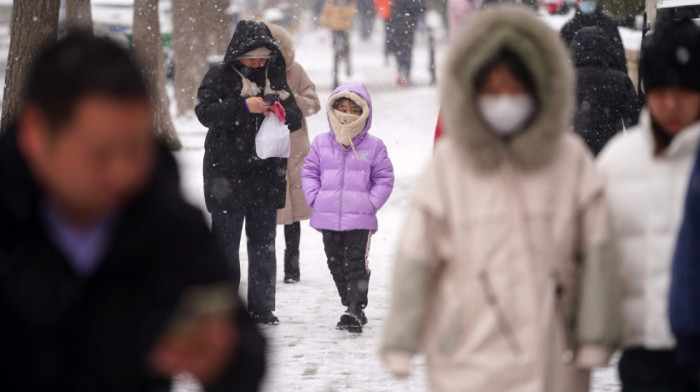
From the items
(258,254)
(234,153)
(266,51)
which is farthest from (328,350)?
(266,51)

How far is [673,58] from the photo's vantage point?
10.4 feet

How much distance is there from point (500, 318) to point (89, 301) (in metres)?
1.42

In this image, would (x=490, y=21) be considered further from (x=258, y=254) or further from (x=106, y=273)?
(x=258, y=254)

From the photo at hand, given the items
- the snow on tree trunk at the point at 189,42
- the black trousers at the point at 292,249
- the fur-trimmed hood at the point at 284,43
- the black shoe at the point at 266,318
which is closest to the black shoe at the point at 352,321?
the black shoe at the point at 266,318

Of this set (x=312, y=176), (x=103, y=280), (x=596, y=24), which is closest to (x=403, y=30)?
(x=596, y=24)

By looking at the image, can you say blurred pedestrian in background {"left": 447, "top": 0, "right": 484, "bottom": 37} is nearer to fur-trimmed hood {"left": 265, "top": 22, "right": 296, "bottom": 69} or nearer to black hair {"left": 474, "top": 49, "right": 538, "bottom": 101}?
fur-trimmed hood {"left": 265, "top": 22, "right": 296, "bottom": 69}

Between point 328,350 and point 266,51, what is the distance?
192 centimetres

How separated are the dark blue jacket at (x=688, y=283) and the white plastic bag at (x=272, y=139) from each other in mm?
4413

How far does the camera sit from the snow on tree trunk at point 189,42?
19.1 metres

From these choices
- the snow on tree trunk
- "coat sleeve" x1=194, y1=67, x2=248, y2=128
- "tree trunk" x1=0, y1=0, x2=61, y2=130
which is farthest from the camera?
the snow on tree trunk

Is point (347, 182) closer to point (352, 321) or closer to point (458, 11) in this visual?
point (352, 321)

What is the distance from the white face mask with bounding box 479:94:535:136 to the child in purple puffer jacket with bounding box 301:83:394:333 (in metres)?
4.07

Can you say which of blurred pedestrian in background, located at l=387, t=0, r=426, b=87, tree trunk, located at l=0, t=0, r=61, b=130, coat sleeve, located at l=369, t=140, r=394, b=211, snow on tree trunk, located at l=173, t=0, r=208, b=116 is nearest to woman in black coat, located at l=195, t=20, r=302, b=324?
coat sleeve, located at l=369, t=140, r=394, b=211

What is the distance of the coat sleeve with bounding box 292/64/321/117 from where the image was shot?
28.5 feet
